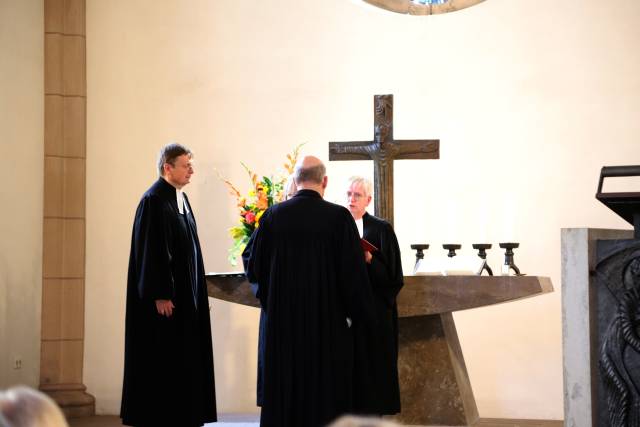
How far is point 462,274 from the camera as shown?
5.84 m

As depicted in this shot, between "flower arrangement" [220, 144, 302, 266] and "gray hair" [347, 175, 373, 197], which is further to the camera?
"flower arrangement" [220, 144, 302, 266]

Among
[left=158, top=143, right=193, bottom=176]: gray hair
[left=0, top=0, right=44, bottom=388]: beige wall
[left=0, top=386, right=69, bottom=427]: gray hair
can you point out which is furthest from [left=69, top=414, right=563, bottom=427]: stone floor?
[left=0, top=386, right=69, bottom=427]: gray hair

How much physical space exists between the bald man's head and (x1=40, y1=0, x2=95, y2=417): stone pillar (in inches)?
152

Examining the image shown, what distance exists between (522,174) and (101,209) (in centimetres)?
377

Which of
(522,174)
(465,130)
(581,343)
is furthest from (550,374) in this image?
(581,343)

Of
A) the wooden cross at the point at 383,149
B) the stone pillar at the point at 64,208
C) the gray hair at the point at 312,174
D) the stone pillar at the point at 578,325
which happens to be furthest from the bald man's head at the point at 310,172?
the stone pillar at the point at 64,208

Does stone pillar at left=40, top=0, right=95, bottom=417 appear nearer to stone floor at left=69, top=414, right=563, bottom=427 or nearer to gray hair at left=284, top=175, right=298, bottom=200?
stone floor at left=69, top=414, right=563, bottom=427

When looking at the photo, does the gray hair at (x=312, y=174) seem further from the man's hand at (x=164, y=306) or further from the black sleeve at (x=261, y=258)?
the man's hand at (x=164, y=306)

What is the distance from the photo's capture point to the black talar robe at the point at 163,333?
5.45 metres

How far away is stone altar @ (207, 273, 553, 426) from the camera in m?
5.74

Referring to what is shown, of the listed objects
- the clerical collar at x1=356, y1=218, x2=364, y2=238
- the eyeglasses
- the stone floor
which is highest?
the eyeglasses

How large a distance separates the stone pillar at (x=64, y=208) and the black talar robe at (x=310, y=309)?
12.3ft

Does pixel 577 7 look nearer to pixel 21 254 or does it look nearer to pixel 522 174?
pixel 522 174

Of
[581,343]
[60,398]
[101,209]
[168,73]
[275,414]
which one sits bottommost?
[60,398]
